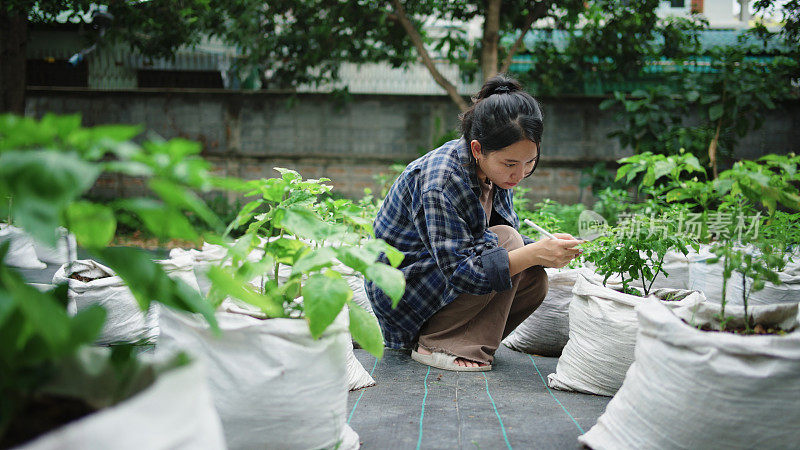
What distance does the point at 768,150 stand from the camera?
6.15 metres

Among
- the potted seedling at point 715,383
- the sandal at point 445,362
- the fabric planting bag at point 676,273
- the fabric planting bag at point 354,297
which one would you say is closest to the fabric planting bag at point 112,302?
the fabric planting bag at point 354,297

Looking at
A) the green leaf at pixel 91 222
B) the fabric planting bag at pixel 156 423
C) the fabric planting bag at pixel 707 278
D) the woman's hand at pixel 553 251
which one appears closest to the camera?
the fabric planting bag at pixel 156 423

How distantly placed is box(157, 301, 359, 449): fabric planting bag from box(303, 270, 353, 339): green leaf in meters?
0.07

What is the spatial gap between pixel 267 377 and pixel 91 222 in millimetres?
518

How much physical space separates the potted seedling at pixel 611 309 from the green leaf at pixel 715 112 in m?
4.29

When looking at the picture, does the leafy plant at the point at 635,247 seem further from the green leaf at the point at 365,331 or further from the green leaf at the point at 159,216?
the green leaf at the point at 159,216

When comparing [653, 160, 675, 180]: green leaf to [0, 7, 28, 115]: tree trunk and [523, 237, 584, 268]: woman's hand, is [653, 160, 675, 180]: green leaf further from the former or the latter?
[0, 7, 28, 115]: tree trunk

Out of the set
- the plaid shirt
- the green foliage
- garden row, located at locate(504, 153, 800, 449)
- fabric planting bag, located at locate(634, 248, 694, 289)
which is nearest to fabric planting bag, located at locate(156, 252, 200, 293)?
the plaid shirt

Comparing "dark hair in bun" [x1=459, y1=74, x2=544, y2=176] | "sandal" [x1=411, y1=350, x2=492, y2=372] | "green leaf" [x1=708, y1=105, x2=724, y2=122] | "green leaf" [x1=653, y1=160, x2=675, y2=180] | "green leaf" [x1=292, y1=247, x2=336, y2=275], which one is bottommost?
"sandal" [x1=411, y1=350, x2=492, y2=372]

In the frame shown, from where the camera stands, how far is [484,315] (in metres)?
2.31

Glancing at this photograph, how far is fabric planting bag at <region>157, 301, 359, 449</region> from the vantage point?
1.19 metres

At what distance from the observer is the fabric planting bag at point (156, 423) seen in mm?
691

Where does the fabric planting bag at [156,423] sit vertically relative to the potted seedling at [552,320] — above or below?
above

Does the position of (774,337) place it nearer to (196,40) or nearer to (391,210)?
(391,210)
